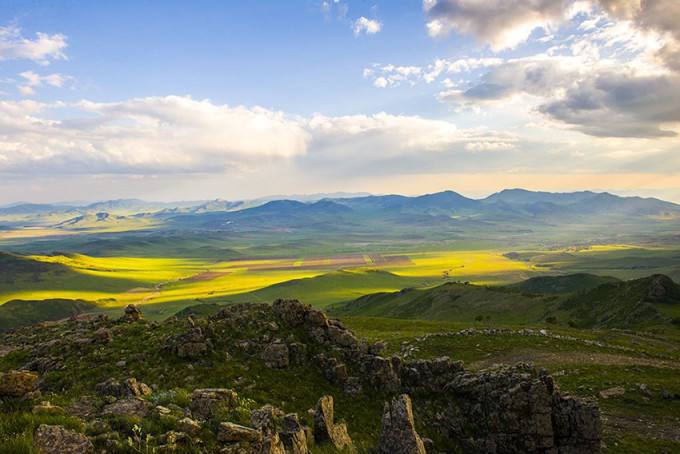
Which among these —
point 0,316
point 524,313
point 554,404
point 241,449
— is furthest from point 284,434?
point 0,316

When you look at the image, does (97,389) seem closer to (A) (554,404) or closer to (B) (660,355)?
(A) (554,404)

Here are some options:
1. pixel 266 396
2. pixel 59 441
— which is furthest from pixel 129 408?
pixel 266 396

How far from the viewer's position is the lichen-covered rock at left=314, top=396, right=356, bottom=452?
59.0ft

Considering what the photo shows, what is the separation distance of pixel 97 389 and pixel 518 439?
23968 mm

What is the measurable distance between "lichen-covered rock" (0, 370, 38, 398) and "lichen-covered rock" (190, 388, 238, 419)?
6109 mm

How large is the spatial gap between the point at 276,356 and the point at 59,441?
17.9 metres

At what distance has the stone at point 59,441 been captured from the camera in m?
10.9

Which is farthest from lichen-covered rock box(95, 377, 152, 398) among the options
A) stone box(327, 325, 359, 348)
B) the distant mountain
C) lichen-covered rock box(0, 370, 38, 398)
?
the distant mountain

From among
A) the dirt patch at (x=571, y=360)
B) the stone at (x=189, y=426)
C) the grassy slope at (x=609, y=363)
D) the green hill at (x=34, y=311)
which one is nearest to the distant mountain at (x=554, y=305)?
the grassy slope at (x=609, y=363)

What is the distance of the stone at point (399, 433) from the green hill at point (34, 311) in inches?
7850

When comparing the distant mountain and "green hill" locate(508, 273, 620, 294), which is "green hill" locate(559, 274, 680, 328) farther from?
"green hill" locate(508, 273, 620, 294)

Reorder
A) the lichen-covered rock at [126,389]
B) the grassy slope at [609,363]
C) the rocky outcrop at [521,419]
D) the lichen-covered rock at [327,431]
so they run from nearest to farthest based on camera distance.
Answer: the lichen-covered rock at [327,431]
the lichen-covered rock at [126,389]
the rocky outcrop at [521,419]
the grassy slope at [609,363]

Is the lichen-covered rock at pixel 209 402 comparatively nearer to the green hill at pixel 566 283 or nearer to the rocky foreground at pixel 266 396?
the rocky foreground at pixel 266 396

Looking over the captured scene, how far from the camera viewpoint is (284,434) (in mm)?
15477
